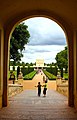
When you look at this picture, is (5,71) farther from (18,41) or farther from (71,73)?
(18,41)

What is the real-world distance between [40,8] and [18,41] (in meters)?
17.8

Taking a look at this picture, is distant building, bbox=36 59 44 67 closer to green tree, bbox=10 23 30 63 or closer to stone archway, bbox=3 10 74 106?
green tree, bbox=10 23 30 63

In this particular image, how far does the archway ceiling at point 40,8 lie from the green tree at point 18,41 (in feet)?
52.7

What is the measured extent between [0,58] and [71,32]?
3.47 metres

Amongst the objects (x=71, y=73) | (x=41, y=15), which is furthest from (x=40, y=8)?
(x=71, y=73)

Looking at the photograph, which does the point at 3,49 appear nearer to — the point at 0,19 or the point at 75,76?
the point at 0,19

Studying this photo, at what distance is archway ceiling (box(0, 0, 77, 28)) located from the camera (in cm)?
890

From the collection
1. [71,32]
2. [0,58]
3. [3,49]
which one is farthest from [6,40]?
[71,32]

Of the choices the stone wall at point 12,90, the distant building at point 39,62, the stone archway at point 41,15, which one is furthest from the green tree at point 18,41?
the distant building at point 39,62

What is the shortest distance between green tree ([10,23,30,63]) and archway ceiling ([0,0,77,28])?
16077 millimetres

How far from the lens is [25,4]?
9.63 metres

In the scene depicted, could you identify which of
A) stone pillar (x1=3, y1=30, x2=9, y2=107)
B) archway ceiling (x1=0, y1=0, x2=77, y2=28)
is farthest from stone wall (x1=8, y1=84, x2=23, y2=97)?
archway ceiling (x1=0, y1=0, x2=77, y2=28)

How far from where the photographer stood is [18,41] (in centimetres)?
2828

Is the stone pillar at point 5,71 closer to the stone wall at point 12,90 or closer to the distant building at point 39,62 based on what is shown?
the stone wall at point 12,90
